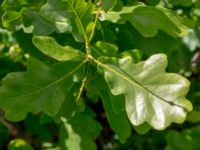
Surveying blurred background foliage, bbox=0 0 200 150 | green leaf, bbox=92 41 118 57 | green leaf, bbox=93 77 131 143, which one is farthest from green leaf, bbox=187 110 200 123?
green leaf, bbox=92 41 118 57

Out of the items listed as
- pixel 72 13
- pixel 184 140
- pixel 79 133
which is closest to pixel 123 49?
pixel 72 13

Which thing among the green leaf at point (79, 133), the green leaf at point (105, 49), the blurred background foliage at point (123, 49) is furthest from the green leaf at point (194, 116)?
the green leaf at point (105, 49)

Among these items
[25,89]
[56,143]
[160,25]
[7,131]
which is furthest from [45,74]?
[56,143]

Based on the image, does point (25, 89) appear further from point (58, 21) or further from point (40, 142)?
point (40, 142)

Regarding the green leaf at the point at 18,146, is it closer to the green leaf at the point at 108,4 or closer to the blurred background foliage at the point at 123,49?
the blurred background foliage at the point at 123,49

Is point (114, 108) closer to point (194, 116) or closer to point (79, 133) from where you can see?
point (79, 133)
